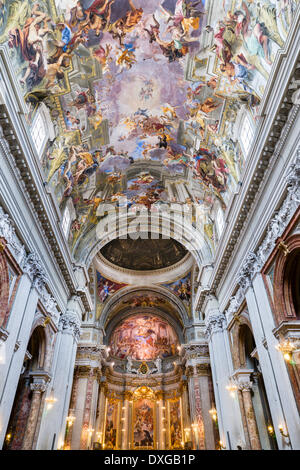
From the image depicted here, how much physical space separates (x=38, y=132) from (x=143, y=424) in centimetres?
3026

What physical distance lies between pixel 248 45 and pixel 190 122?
4.75 meters

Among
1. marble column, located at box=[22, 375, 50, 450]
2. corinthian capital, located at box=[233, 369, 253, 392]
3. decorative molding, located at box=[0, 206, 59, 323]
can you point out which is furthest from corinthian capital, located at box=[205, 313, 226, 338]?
marble column, located at box=[22, 375, 50, 450]

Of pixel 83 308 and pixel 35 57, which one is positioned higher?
pixel 35 57

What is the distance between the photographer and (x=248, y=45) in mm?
10391

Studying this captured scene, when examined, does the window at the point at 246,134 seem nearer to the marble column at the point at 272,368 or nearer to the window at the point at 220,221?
the window at the point at 220,221

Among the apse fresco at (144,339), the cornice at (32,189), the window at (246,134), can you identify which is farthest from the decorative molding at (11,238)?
the apse fresco at (144,339)

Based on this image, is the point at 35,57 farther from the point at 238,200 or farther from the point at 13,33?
the point at 238,200

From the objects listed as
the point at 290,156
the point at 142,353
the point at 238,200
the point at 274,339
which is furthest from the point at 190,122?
the point at 142,353

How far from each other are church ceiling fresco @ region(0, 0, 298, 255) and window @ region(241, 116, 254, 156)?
51cm

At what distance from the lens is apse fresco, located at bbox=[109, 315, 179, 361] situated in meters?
34.8

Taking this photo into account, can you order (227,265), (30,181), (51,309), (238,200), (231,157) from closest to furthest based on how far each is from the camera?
1. (30,181)
2. (238,200)
3. (231,157)
4. (51,309)
5. (227,265)

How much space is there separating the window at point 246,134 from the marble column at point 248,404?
10.1m

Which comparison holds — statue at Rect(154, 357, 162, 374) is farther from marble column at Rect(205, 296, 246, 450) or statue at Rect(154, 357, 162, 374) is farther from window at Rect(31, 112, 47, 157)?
window at Rect(31, 112, 47, 157)

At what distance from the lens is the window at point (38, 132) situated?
39.3ft
